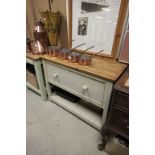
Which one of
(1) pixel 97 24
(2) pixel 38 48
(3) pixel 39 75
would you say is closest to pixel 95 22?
(1) pixel 97 24

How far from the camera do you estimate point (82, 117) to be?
1301 millimetres

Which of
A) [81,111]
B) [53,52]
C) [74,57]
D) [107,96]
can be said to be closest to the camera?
[107,96]

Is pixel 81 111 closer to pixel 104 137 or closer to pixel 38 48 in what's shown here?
pixel 104 137

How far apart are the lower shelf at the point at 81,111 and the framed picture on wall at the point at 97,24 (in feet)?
2.19

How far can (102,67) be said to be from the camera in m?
0.98

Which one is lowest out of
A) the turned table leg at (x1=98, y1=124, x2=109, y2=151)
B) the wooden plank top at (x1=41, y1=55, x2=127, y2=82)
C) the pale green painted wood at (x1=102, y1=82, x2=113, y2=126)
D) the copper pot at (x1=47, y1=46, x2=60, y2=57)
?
the turned table leg at (x1=98, y1=124, x2=109, y2=151)

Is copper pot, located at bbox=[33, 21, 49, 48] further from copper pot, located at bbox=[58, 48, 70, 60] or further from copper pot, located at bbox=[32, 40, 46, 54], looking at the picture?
copper pot, located at bbox=[58, 48, 70, 60]

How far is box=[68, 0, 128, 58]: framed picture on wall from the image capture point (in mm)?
961

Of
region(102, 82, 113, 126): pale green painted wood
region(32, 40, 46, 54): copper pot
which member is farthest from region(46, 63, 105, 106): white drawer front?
region(32, 40, 46, 54): copper pot

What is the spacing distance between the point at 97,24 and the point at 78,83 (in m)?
0.58

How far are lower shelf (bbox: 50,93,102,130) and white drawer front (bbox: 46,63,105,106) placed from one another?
0.31 m

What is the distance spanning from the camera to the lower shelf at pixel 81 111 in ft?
4.06
